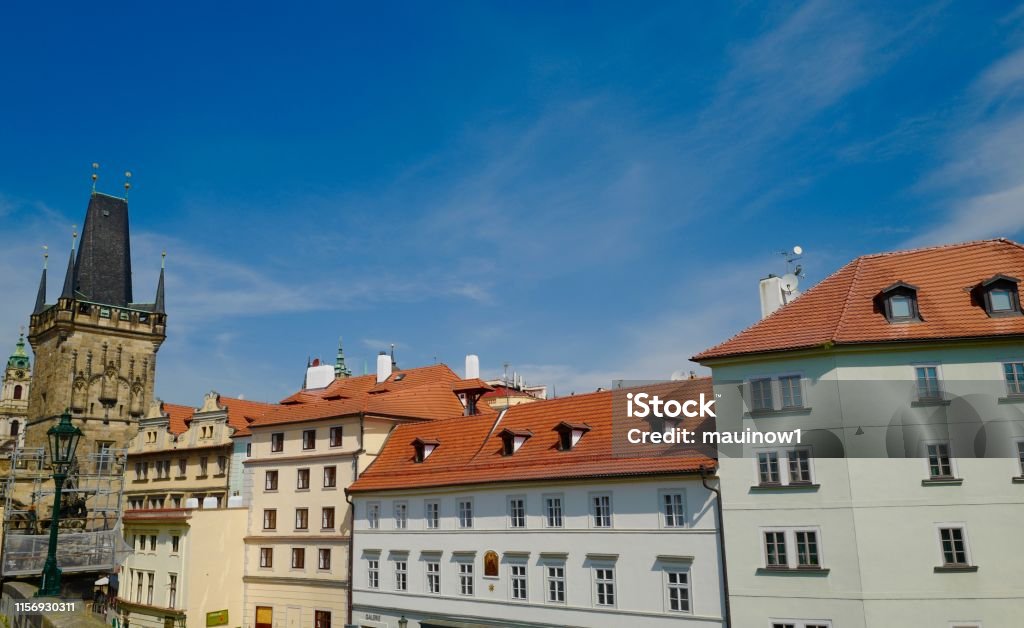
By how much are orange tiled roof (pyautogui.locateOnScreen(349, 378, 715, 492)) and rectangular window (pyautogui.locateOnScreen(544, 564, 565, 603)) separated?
3.67m

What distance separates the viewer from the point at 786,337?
28.4m

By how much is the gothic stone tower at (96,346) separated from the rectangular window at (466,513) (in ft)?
165

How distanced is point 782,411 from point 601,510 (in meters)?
8.12

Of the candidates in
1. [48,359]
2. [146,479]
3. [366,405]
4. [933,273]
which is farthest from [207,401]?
[933,273]

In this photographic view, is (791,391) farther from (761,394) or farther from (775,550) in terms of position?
(775,550)

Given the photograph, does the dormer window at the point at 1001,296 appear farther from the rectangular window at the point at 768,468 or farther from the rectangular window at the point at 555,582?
the rectangular window at the point at 555,582

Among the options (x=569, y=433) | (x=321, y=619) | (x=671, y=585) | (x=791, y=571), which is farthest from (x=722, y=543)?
(x=321, y=619)

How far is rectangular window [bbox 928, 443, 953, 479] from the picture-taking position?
25500 mm

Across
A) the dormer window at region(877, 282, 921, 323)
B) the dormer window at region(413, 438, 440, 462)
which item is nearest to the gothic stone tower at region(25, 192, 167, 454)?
the dormer window at region(413, 438, 440, 462)

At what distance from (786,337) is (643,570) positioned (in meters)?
10.2

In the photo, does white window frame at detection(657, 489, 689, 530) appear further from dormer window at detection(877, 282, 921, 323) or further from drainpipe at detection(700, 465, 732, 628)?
dormer window at detection(877, 282, 921, 323)

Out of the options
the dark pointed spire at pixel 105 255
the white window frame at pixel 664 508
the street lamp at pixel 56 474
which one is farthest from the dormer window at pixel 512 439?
the dark pointed spire at pixel 105 255

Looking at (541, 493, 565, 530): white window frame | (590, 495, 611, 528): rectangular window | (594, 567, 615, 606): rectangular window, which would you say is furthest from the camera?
(541, 493, 565, 530): white window frame

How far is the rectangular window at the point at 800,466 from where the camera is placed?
88.0ft
